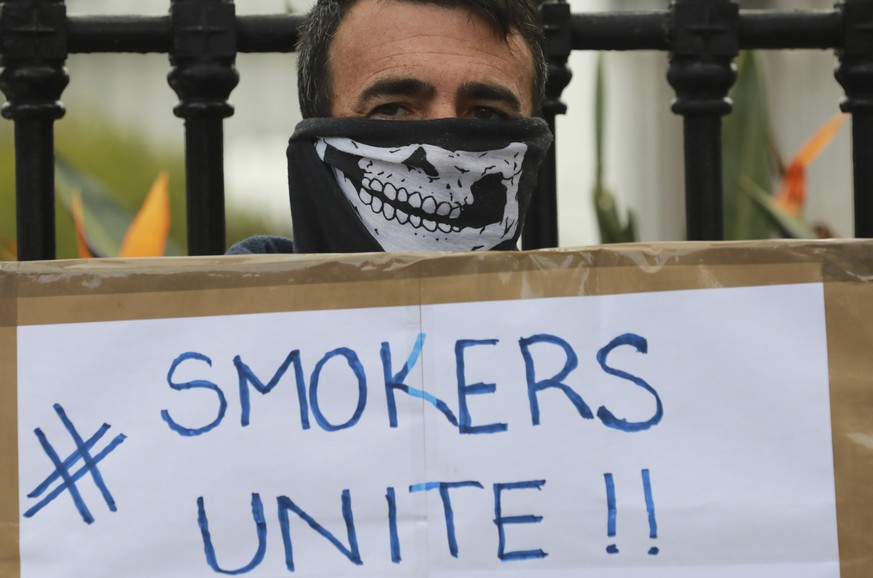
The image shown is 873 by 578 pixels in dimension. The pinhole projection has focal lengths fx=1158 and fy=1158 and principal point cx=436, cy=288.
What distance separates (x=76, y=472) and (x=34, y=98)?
0.62m

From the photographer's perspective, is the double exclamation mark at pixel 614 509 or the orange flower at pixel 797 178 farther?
the orange flower at pixel 797 178

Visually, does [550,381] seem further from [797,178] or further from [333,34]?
[797,178]

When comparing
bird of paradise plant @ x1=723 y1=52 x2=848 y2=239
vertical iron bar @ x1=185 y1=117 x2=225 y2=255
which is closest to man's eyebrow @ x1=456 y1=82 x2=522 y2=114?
vertical iron bar @ x1=185 y1=117 x2=225 y2=255

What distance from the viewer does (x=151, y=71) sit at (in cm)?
425

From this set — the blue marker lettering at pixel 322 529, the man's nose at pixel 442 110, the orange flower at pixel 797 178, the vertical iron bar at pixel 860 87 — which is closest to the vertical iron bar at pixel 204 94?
the man's nose at pixel 442 110

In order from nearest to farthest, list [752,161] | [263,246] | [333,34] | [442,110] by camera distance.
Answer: [442,110]
[333,34]
[263,246]
[752,161]

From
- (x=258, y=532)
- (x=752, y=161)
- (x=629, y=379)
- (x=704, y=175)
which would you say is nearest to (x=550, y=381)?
(x=629, y=379)

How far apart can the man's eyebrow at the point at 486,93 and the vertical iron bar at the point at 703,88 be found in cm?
26

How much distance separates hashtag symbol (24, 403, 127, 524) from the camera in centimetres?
112

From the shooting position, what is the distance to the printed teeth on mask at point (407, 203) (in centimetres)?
136

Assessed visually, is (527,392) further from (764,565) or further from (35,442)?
(35,442)

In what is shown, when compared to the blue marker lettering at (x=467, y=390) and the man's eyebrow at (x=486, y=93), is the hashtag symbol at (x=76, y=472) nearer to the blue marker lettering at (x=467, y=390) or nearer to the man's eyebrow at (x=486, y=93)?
the blue marker lettering at (x=467, y=390)

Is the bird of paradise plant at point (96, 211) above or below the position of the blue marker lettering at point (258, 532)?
above

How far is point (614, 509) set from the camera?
1112 mm
